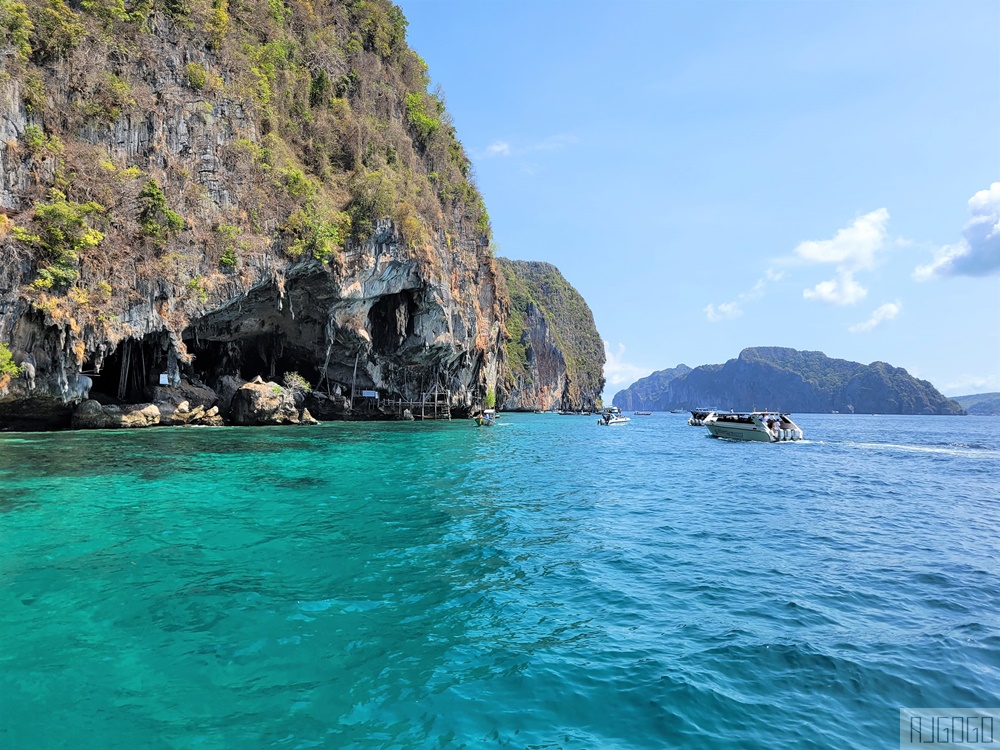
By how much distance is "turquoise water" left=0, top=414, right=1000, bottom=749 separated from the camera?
11.4 feet

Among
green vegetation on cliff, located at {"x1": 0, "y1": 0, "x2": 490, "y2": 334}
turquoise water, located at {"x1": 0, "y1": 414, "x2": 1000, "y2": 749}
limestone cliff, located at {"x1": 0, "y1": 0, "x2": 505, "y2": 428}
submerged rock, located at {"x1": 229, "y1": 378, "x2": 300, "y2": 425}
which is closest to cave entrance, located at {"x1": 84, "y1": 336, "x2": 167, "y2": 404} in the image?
limestone cliff, located at {"x1": 0, "y1": 0, "x2": 505, "y2": 428}

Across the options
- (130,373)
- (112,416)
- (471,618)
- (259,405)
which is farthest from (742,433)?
(130,373)

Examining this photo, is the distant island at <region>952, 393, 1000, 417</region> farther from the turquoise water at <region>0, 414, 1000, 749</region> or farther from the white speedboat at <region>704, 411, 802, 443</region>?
the turquoise water at <region>0, 414, 1000, 749</region>

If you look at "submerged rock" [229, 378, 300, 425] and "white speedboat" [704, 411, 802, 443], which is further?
"white speedboat" [704, 411, 802, 443]

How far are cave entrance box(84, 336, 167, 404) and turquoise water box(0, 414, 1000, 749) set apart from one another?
668 inches

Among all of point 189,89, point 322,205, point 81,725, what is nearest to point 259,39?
point 189,89

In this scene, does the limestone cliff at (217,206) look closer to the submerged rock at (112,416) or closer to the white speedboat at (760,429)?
the submerged rock at (112,416)

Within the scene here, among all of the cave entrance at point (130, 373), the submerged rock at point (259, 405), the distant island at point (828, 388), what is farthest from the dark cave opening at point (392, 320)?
the distant island at point (828, 388)

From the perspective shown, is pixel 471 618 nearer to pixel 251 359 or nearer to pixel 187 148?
pixel 187 148

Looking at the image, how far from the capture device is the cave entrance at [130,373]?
26.0 m

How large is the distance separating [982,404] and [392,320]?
9162 inches

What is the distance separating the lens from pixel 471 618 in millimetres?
5195

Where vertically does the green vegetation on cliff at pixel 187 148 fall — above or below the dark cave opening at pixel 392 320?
above

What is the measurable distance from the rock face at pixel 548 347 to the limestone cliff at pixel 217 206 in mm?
44648
